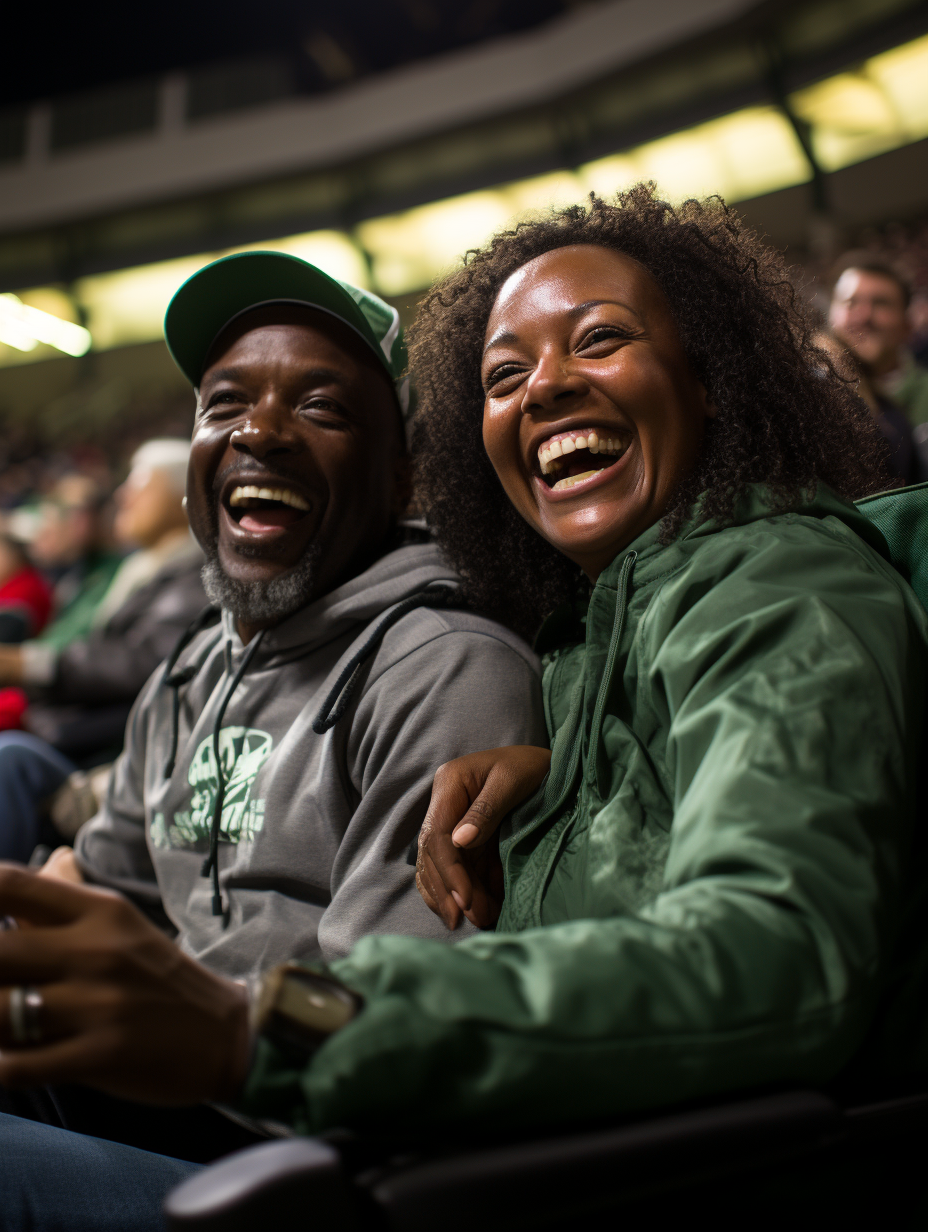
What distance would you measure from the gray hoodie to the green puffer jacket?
0.96 feet

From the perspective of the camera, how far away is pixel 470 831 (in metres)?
1.00

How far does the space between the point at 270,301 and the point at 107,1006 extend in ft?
3.98

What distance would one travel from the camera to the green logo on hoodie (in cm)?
128

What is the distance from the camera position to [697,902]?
2.01 ft

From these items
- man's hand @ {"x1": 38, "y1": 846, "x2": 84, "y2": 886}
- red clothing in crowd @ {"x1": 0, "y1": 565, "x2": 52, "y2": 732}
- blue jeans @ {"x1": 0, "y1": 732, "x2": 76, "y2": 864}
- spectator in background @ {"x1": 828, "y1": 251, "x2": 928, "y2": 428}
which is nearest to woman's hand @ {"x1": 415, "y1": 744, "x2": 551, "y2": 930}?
man's hand @ {"x1": 38, "y1": 846, "x2": 84, "y2": 886}

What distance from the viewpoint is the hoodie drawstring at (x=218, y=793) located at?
4.17ft

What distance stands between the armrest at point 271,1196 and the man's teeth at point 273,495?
104cm

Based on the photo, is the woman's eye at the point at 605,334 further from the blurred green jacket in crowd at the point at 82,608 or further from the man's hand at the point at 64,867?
the blurred green jacket in crowd at the point at 82,608

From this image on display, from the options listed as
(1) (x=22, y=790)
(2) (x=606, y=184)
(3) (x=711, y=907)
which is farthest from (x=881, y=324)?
(2) (x=606, y=184)

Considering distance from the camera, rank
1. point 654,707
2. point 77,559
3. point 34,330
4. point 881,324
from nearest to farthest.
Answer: point 654,707
point 881,324
point 77,559
point 34,330

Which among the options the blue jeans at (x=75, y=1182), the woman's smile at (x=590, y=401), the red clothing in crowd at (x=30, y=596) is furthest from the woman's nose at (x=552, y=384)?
the red clothing in crowd at (x=30, y=596)

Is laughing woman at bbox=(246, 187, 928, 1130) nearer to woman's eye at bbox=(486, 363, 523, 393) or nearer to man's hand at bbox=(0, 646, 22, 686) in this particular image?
woman's eye at bbox=(486, 363, 523, 393)

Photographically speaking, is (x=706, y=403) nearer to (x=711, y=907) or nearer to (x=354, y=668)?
(x=354, y=668)

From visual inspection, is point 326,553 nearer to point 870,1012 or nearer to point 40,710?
point 870,1012
